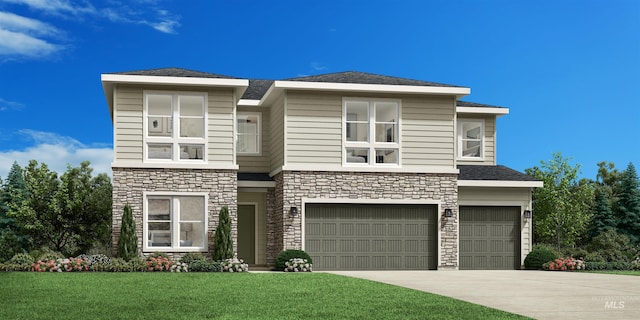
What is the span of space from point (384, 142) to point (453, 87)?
2.69 meters

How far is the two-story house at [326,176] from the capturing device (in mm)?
22359

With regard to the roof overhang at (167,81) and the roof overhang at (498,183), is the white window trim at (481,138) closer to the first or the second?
the roof overhang at (498,183)

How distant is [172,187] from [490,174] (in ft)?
33.8

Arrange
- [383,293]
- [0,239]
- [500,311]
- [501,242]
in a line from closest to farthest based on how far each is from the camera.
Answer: [500,311]
[383,293]
[501,242]
[0,239]

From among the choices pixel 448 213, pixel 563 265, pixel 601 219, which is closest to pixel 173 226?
pixel 448 213

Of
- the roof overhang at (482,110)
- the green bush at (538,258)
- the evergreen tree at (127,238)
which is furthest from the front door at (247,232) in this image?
the green bush at (538,258)

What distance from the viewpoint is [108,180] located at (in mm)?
29031

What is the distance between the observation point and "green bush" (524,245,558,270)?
24.2m

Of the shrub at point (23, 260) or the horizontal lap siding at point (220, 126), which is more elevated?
the horizontal lap siding at point (220, 126)

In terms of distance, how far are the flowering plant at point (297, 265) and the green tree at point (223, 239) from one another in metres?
1.70

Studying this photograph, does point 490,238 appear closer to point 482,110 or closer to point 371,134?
point 482,110

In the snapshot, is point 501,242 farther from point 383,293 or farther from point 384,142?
point 383,293

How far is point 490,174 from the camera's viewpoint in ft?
82.8

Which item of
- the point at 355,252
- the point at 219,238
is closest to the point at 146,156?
the point at 219,238
